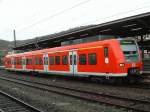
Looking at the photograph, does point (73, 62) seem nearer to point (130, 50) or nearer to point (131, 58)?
point (130, 50)

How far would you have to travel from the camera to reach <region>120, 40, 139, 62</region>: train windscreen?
58.4ft

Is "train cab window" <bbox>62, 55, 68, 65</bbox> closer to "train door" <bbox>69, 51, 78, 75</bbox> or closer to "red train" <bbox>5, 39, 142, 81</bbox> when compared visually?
"red train" <bbox>5, 39, 142, 81</bbox>

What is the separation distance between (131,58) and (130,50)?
21.4 inches

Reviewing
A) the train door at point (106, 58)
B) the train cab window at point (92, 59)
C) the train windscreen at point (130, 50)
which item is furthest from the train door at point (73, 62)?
the train windscreen at point (130, 50)

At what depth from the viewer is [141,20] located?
19.4 metres

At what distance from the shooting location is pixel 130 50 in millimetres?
18141

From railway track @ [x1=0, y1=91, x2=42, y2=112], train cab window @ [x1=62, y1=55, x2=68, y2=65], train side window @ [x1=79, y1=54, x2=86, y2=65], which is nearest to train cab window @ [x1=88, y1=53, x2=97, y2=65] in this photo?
train side window @ [x1=79, y1=54, x2=86, y2=65]

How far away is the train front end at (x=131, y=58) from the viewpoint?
689 inches

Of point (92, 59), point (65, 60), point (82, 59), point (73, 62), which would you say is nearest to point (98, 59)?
point (92, 59)

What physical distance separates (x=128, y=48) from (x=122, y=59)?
114 centimetres

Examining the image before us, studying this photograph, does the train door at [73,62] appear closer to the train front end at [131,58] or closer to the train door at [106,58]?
the train door at [106,58]

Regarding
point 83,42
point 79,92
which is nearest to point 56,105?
point 79,92

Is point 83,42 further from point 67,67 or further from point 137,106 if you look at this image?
point 137,106

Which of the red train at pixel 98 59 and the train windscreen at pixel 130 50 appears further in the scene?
the train windscreen at pixel 130 50
